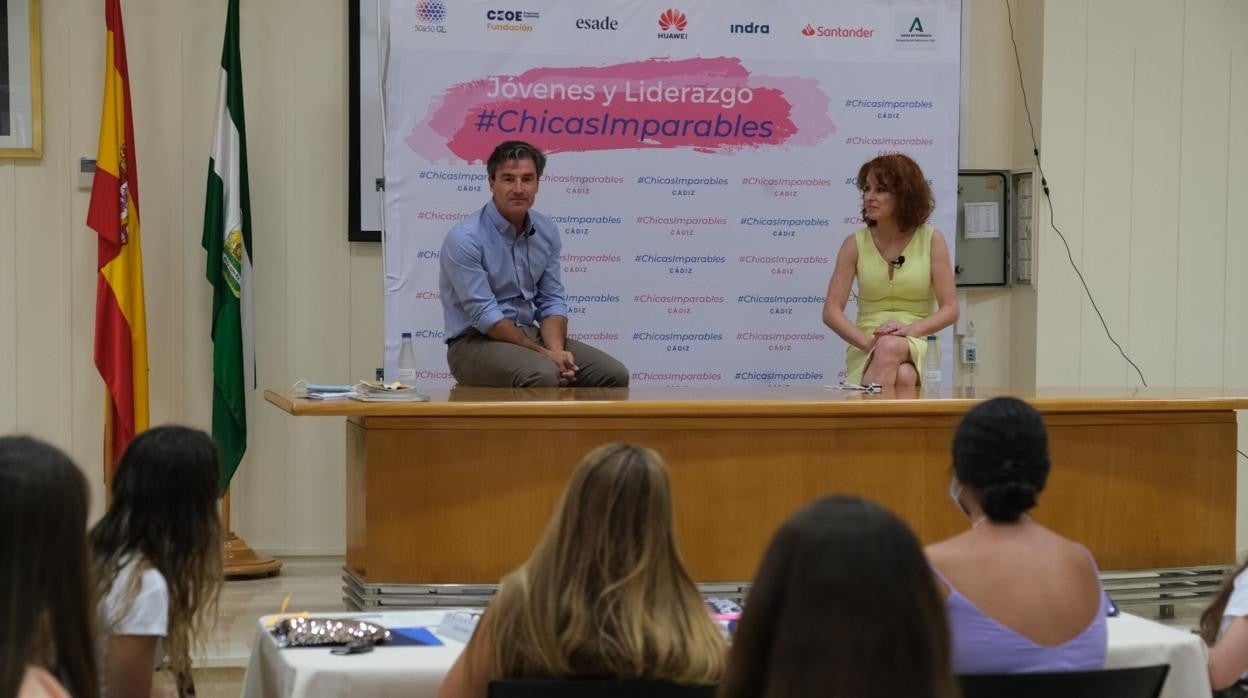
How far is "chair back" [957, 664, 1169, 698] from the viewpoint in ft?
6.54

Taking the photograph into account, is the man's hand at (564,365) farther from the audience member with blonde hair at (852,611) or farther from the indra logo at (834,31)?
the audience member with blonde hair at (852,611)

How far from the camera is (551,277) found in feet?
18.1

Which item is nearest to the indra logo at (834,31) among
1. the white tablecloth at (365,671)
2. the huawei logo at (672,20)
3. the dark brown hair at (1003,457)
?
the huawei logo at (672,20)

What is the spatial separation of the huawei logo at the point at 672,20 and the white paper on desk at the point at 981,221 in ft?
5.17

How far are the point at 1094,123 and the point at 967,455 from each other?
4.62m

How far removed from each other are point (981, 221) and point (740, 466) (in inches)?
112

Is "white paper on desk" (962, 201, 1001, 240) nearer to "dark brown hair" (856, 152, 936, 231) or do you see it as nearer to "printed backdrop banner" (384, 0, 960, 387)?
"printed backdrop banner" (384, 0, 960, 387)

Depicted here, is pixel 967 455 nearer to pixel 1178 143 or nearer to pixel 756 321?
pixel 756 321

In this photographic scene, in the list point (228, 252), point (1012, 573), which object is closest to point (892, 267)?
point (228, 252)

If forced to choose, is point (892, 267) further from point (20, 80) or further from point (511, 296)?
point (20, 80)

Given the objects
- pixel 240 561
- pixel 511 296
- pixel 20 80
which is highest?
pixel 20 80

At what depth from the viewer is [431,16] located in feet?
19.0

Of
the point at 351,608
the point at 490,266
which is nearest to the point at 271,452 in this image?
the point at 490,266

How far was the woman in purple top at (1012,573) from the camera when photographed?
2.18m
